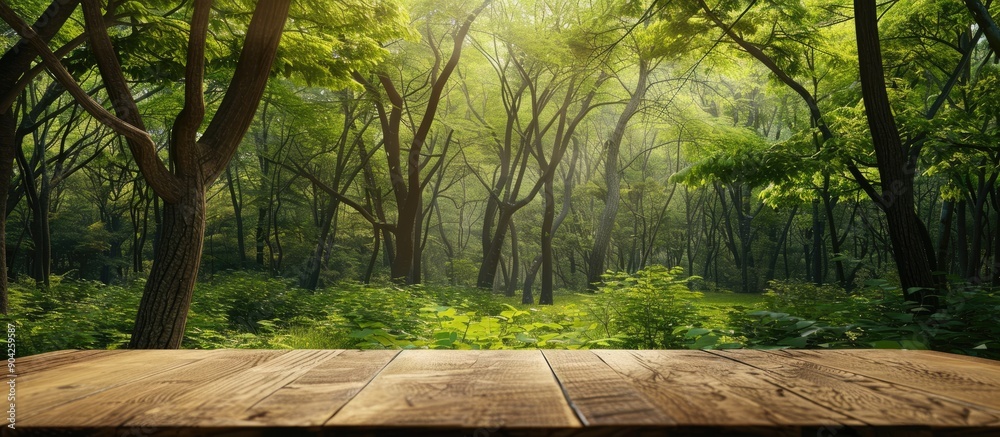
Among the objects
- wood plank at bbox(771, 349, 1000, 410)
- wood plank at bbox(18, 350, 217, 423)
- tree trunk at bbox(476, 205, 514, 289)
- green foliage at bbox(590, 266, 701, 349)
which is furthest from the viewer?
tree trunk at bbox(476, 205, 514, 289)

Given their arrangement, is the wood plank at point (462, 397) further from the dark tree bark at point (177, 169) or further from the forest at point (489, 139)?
the dark tree bark at point (177, 169)

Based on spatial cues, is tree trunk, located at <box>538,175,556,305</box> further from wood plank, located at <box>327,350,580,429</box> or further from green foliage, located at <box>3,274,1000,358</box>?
wood plank, located at <box>327,350,580,429</box>

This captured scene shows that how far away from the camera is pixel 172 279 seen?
4699mm

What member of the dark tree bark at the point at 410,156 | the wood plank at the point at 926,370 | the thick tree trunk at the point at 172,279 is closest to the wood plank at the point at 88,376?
the wood plank at the point at 926,370

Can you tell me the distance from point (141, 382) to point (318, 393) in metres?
0.53

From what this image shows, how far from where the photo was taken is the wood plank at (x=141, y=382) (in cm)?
110

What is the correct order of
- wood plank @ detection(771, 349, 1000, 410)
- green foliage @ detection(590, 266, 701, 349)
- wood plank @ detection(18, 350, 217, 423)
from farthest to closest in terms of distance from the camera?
green foliage @ detection(590, 266, 701, 349), wood plank @ detection(771, 349, 1000, 410), wood plank @ detection(18, 350, 217, 423)

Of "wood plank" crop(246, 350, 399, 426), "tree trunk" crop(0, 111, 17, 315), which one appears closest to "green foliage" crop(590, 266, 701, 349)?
"wood plank" crop(246, 350, 399, 426)

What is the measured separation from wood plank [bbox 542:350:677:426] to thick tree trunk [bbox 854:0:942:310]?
16.3 ft

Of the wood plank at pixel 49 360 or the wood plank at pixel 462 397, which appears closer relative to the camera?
the wood plank at pixel 462 397

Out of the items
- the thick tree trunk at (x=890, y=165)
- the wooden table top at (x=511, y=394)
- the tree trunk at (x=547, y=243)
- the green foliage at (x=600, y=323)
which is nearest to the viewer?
the wooden table top at (x=511, y=394)

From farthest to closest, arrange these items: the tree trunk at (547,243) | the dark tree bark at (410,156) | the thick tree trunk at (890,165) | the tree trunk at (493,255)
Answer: the tree trunk at (493,255)
the tree trunk at (547,243)
the dark tree bark at (410,156)
the thick tree trunk at (890,165)

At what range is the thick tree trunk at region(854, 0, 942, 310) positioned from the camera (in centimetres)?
532

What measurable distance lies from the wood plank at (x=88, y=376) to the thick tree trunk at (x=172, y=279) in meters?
2.88
